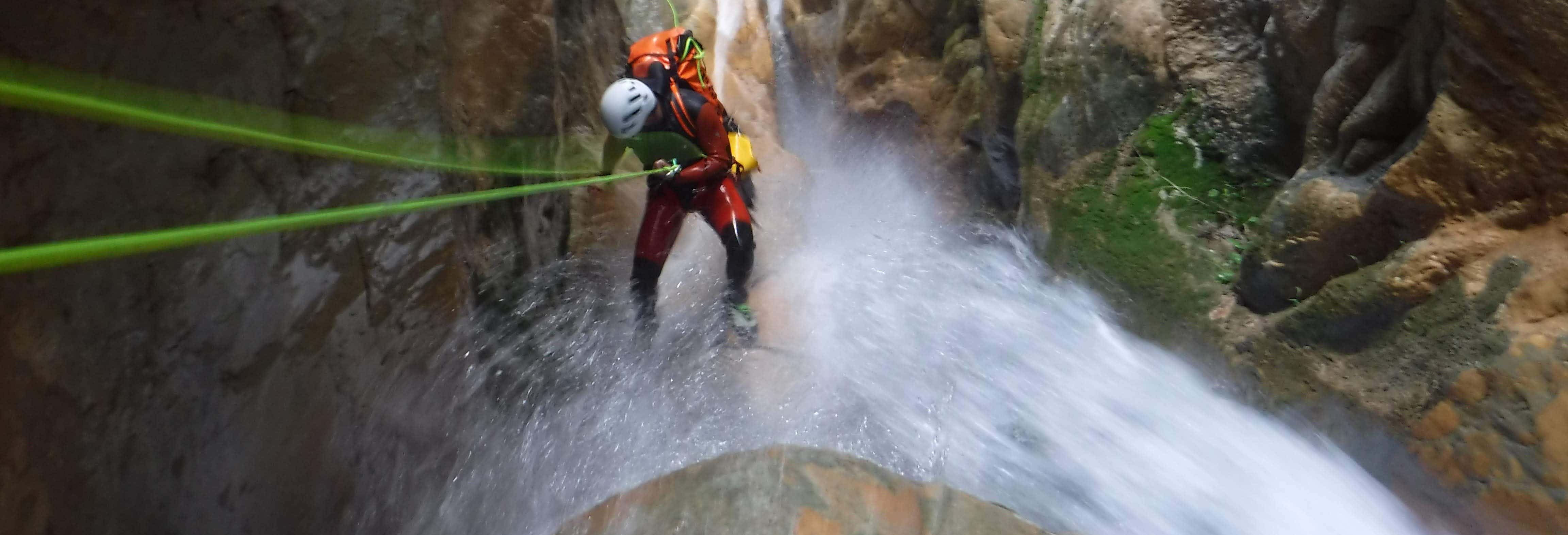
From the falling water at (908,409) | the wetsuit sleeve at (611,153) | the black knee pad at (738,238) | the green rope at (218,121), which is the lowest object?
the falling water at (908,409)

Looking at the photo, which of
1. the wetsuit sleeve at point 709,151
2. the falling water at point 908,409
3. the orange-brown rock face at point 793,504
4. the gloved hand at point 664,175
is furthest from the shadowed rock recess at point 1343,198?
the gloved hand at point 664,175

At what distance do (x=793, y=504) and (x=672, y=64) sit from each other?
8.53 feet

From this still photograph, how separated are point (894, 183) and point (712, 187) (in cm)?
277

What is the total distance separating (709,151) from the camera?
12.1 feet

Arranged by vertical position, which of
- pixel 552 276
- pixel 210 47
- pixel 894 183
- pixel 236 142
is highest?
pixel 210 47

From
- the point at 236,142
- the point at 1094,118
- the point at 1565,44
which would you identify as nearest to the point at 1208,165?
the point at 1094,118

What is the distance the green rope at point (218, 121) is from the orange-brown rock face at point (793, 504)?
1.04m

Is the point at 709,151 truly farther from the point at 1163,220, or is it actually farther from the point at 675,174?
the point at 1163,220

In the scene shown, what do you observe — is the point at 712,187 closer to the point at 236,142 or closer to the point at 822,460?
the point at 822,460

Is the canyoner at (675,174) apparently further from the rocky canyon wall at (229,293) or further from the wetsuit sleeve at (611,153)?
the rocky canyon wall at (229,293)

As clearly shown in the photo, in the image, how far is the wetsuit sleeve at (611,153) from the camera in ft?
12.5

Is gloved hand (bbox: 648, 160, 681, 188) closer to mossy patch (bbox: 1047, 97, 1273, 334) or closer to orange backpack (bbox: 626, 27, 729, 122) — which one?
orange backpack (bbox: 626, 27, 729, 122)

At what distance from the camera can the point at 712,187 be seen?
3793 millimetres

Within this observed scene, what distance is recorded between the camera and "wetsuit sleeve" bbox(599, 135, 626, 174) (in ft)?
12.5
